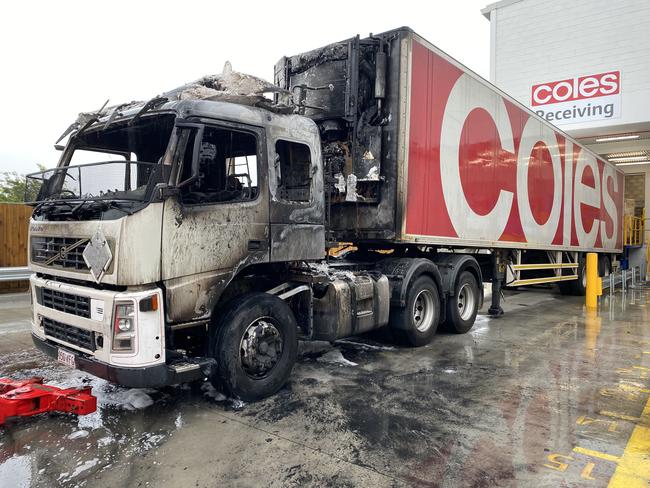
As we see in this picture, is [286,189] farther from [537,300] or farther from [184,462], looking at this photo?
[537,300]

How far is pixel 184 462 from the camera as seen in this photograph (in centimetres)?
331

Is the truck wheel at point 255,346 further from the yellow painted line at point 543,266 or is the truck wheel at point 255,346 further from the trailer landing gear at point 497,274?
the yellow painted line at point 543,266

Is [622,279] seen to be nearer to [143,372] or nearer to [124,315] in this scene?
[143,372]

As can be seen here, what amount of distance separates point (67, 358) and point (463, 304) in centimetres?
613

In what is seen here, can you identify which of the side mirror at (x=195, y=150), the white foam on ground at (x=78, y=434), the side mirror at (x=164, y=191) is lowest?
the white foam on ground at (x=78, y=434)

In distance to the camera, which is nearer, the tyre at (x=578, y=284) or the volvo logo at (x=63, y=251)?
the volvo logo at (x=63, y=251)

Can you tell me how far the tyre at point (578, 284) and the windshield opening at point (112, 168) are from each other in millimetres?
12611

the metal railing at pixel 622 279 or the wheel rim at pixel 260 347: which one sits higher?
the wheel rim at pixel 260 347

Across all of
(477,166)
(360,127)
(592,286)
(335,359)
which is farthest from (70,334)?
(592,286)

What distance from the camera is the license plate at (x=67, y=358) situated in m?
3.84

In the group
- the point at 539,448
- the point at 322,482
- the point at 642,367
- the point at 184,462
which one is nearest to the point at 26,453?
the point at 184,462

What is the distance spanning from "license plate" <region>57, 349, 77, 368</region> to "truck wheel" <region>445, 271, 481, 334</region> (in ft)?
17.9

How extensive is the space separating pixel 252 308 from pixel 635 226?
65.7ft

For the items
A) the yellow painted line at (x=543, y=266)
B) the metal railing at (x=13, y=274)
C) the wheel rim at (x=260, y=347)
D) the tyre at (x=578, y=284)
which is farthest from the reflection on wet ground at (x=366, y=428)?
the tyre at (x=578, y=284)
